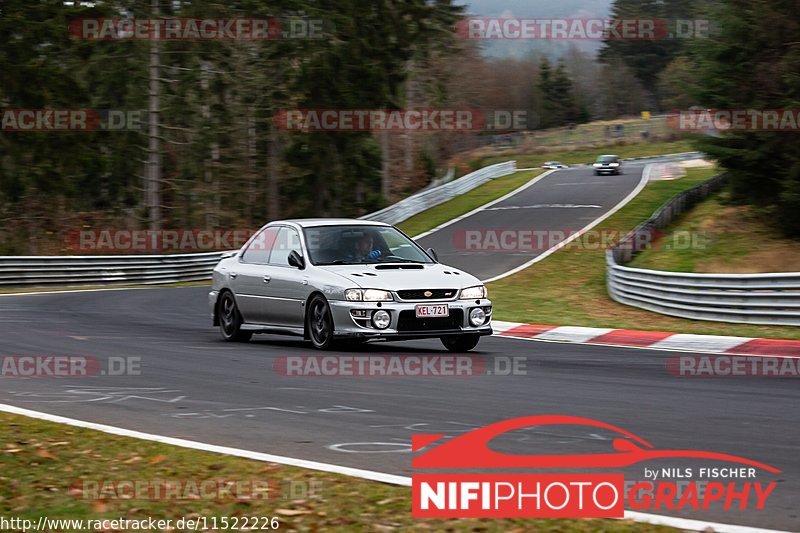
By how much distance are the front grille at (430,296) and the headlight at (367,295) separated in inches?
5.8

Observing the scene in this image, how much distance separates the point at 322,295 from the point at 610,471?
7163 millimetres

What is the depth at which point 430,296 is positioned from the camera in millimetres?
12789

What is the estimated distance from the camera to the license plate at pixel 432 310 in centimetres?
1265

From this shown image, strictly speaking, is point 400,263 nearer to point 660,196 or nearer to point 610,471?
point 610,471

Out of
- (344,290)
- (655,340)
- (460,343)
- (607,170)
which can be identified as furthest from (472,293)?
(607,170)

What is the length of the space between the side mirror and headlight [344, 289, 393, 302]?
1.18m

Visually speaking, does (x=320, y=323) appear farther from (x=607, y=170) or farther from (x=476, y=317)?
(x=607, y=170)

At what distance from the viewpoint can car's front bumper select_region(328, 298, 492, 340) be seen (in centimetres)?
1260

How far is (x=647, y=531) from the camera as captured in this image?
16.4ft

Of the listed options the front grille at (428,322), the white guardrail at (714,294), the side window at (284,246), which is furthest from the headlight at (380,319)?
the white guardrail at (714,294)

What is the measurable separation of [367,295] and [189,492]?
6915mm

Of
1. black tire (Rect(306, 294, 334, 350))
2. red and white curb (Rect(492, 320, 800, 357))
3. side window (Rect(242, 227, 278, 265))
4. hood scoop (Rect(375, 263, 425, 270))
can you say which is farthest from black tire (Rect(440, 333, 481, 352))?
side window (Rect(242, 227, 278, 265))

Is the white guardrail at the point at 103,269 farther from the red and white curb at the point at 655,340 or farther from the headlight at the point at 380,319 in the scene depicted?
the headlight at the point at 380,319

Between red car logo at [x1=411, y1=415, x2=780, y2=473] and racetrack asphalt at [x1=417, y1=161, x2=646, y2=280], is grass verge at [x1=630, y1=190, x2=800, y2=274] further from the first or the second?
red car logo at [x1=411, y1=415, x2=780, y2=473]
